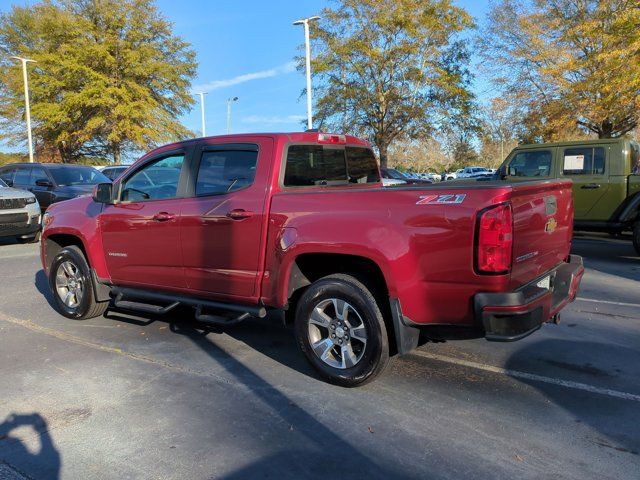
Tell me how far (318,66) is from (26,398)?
23.5 metres

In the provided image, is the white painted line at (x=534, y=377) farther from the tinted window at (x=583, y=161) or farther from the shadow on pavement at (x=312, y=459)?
the tinted window at (x=583, y=161)

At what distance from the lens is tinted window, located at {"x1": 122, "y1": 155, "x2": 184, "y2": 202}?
190 inches

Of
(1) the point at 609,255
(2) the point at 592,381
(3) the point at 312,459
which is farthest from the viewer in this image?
(1) the point at 609,255

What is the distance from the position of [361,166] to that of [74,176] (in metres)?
10.7

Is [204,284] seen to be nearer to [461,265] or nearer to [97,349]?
[97,349]

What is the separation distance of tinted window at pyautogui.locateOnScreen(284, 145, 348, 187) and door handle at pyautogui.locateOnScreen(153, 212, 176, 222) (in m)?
1.20

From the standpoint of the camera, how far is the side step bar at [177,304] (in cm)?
421

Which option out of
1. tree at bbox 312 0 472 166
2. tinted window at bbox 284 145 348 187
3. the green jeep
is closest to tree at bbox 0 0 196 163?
tree at bbox 312 0 472 166

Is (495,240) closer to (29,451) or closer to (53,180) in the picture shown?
(29,451)

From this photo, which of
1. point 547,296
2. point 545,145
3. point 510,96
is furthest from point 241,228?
point 510,96

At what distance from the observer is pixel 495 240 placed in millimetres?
3127

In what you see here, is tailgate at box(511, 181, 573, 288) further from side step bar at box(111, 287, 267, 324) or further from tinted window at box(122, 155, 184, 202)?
tinted window at box(122, 155, 184, 202)

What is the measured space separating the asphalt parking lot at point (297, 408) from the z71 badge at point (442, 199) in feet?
4.64

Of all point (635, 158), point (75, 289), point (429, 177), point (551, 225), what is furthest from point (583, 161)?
point (429, 177)
